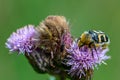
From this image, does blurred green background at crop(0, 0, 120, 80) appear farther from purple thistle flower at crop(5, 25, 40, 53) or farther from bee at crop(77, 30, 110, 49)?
bee at crop(77, 30, 110, 49)

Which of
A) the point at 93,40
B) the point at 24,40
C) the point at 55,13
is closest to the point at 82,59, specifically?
the point at 93,40

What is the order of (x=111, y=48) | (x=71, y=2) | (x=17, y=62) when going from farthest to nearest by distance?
(x=71, y=2), (x=111, y=48), (x=17, y=62)

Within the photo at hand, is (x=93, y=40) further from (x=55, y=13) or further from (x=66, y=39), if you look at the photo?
(x=55, y=13)

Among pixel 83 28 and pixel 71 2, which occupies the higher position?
pixel 71 2

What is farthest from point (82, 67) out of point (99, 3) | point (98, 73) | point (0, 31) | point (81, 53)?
point (99, 3)

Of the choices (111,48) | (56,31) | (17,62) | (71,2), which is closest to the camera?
(56,31)

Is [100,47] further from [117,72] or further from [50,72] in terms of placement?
[117,72]

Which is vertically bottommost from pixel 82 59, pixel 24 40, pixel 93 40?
pixel 82 59
